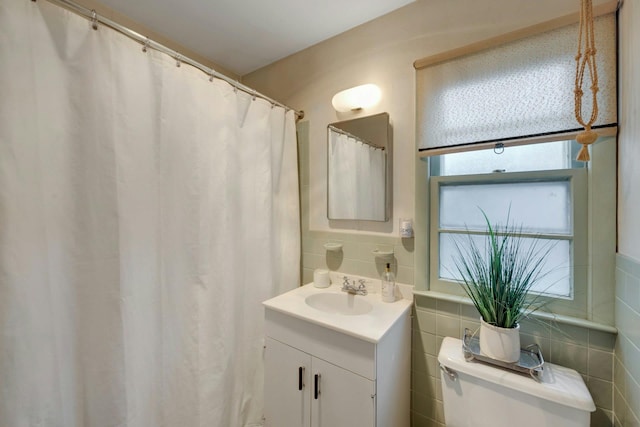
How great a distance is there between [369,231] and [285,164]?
720 millimetres

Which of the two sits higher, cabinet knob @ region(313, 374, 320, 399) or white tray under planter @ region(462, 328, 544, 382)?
white tray under planter @ region(462, 328, 544, 382)

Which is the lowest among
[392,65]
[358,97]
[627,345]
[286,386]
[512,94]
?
[286,386]

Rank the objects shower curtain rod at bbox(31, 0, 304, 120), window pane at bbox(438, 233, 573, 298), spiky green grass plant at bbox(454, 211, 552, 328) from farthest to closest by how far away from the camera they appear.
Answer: window pane at bbox(438, 233, 573, 298) < spiky green grass plant at bbox(454, 211, 552, 328) < shower curtain rod at bbox(31, 0, 304, 120)

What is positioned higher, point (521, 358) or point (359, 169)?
point (359, 169)

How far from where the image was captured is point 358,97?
57.6 inches

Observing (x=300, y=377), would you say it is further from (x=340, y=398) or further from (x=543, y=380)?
(x=543, y=380)

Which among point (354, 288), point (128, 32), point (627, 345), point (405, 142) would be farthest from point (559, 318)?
point (128, 32)

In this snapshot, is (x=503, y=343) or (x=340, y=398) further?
(x=340, y=398)

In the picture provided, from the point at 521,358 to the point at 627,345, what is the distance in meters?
0.30

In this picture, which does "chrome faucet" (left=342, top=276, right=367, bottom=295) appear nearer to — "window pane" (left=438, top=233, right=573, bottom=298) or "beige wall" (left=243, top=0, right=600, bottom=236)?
"beige wall" (left=243, top=0, right=600, bottom=236)

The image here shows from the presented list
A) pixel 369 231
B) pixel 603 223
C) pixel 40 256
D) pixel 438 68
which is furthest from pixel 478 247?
pixel 40 256

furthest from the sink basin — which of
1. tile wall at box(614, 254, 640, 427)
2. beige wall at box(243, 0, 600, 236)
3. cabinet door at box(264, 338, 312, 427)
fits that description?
tile wall at box(614, 254, 640, 427)

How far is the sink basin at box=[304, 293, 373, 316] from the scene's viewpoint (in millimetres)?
1440

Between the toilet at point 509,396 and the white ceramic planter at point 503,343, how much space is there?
5 centimetres
